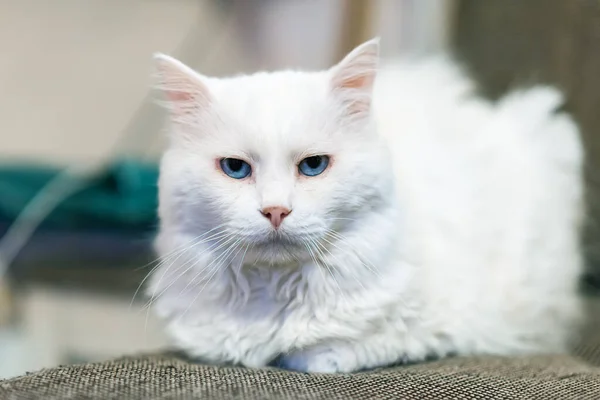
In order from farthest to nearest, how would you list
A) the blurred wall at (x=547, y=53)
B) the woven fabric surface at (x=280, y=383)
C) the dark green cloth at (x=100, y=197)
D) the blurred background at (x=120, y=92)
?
the dark green cloth at (x=100, y=197) → the blurred background at (x=120, y=92) → the blurred wall at (x=547, y=53) → the woven fabric surface at (x=280, y=383)

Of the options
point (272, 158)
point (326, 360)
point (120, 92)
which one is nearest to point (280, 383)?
point (326, 360)

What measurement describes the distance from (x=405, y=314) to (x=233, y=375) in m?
0.31

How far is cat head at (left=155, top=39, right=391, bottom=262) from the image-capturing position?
0.86 m

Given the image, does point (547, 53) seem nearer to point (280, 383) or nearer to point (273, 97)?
point (273, 97)

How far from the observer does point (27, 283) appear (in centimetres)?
196

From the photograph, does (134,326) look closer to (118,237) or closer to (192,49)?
(118,237)

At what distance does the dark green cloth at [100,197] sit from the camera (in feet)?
5.85

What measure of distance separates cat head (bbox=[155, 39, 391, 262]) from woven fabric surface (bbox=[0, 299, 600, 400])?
185mm

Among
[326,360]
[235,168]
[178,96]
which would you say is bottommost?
[326,360]

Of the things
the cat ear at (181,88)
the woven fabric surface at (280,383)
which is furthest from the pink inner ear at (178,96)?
the woven fabric surface at (280,383)

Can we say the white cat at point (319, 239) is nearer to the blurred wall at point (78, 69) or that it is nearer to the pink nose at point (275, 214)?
the pink nose at point (275, 214)

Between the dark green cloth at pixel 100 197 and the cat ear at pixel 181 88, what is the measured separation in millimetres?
810

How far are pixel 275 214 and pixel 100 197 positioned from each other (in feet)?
3.78

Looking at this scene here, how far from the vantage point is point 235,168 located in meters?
0.91
